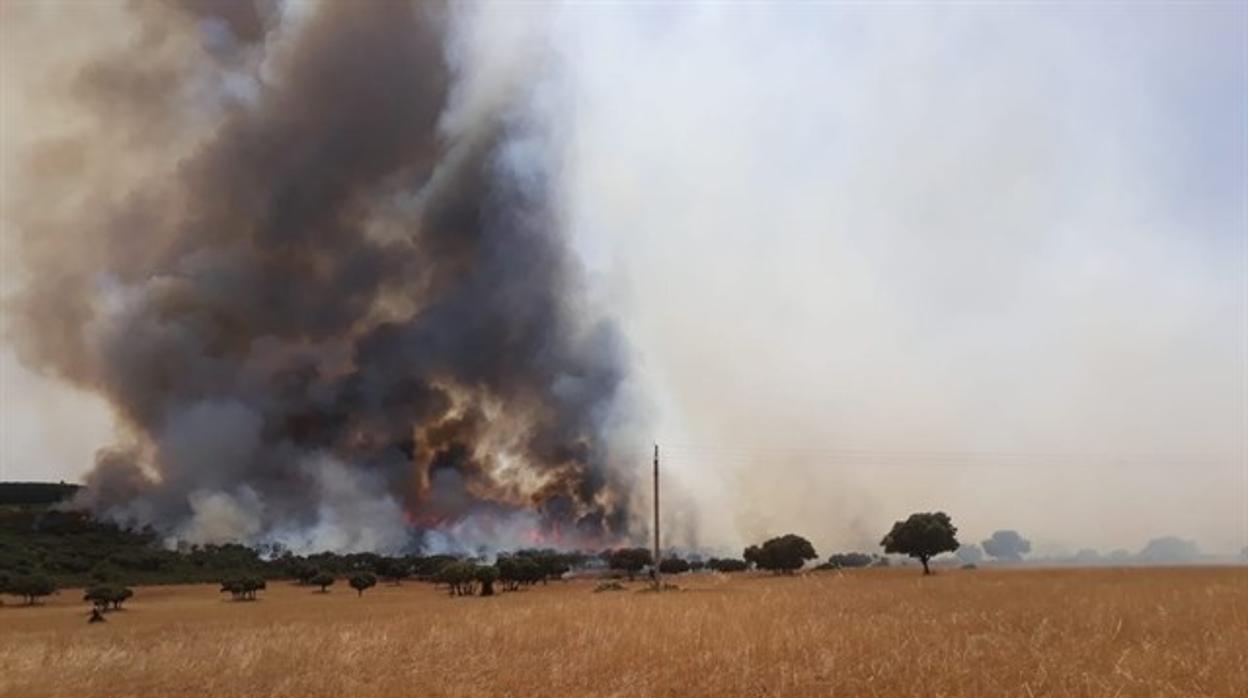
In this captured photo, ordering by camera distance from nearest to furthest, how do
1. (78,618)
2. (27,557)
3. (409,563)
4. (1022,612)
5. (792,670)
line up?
(792,670), (1022,612), (78,618), (27,557), (409,563)

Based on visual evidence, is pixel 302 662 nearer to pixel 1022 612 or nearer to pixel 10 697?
pixel 10 697

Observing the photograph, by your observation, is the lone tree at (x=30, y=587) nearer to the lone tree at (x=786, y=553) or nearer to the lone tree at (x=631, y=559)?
the lone tree at (x=631, y=559)

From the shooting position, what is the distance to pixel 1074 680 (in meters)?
13.3

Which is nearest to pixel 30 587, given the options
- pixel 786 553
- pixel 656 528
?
pixel 656 528

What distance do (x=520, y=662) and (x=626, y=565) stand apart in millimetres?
106738

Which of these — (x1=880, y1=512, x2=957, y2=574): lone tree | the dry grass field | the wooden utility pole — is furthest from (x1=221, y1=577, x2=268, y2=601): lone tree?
(x1=880, y1=512, x2=957, y2=574): lone tree

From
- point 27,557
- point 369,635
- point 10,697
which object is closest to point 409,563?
point 27,557

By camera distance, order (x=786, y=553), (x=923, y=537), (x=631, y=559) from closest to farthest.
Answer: (x=923, y=537)
(x=786, y=553)
(x=631, y=559)

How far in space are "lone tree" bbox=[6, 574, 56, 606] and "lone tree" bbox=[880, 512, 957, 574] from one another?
8436 centimetres

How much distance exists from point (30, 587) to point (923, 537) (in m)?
86.9

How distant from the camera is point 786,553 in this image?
A: 10544cm

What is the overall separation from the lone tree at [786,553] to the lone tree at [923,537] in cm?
1227

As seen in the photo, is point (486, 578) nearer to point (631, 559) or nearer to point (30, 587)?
point (30, 587)

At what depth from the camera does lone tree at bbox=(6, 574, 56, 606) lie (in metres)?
78.4
